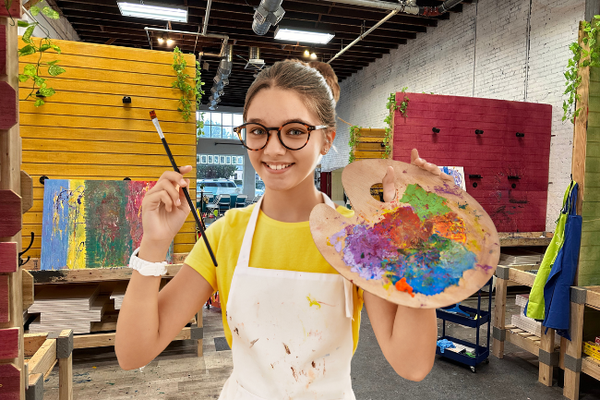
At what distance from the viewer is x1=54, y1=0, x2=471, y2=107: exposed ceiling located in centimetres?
729

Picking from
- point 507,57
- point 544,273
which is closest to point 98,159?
point 544,273

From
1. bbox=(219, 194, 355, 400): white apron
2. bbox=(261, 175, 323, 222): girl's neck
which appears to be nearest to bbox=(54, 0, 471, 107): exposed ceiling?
bbox=(261, 175, 323, 222): girl's neck

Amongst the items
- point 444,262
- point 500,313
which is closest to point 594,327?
point 500,313

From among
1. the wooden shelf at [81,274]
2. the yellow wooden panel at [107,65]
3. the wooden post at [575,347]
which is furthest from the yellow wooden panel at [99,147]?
the wooden post at [575,347]

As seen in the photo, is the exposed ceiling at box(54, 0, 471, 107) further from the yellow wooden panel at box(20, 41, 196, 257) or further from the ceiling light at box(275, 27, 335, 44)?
the yellow wooden panel at box(20, 41, 196, 257)

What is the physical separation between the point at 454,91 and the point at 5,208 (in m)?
7.99

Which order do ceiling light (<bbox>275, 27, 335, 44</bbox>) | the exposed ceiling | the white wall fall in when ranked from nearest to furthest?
the white wall
the exposed ceiling
ceiling light (<bbox>275, 27, 335, 44</bbox>)

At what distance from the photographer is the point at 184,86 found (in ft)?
12.9

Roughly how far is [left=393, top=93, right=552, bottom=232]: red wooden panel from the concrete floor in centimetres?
279

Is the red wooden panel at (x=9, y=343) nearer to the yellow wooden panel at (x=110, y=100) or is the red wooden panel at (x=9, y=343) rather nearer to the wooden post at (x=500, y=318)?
the yellow wooden panel at (x=110, y=100)

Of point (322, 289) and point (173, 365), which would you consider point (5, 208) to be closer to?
point (322, 289)

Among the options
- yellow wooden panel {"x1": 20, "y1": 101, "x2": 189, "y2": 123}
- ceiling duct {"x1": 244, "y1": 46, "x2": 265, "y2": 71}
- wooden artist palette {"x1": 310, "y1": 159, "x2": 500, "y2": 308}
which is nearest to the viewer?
wooden artist palette {"x1": 310, "y1": 159, "x2": 500, "y2": 308}

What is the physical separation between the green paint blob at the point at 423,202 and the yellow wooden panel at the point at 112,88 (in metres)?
3.65

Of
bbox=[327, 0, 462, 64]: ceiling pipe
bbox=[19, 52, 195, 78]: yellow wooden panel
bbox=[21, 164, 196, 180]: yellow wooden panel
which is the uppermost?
bbox=[327, 0, 462, 64]: ceiling pipe
